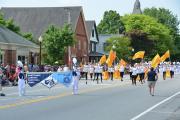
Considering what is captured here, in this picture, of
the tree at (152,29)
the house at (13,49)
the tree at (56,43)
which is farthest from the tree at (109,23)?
the house at (13,49)

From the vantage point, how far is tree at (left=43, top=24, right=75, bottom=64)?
61.5 metres

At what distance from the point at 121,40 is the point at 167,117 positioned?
66778mm

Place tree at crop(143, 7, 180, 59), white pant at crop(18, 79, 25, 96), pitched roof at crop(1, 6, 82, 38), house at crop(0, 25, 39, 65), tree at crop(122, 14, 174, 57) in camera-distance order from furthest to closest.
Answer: tree at crop(143, 7, 180, 59) → tree at crop(122, 14, 174, 57) → pitched roof at crop(1, 6, 82, 38) → house at crop(0, 25, 39, 65) → white pant at crop(18, 79, 25, 96)

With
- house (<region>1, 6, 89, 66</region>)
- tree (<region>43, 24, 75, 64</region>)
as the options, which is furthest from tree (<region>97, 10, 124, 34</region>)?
tree (<region>43, 24, 75, 64</region>)

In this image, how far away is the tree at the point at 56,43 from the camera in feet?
202

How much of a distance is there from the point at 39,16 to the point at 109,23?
197ft

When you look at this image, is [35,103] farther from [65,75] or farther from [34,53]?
[34,53]

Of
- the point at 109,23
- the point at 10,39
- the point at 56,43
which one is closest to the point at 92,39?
the point at 56,43

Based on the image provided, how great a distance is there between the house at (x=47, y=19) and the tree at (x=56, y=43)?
427 inches

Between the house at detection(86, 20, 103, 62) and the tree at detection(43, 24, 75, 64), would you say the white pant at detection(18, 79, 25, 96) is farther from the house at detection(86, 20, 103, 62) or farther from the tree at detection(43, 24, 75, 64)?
the house at detection(86, 20, 103, 62)

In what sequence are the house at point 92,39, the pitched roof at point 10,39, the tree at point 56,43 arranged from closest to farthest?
the pitched roof at point 10,39, the tree at point 56,43, the house at point 92,39

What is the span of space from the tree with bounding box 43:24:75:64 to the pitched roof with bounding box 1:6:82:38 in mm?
11260

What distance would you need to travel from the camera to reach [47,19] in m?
76.1

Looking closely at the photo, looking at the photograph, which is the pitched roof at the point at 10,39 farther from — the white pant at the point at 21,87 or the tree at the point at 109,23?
the tree at the point at 109,23
